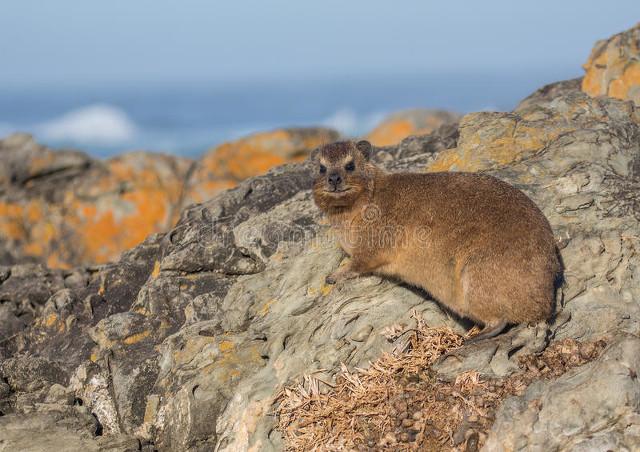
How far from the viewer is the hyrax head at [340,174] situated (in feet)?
26.5

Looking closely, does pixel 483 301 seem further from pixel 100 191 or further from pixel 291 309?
pixel 100 191

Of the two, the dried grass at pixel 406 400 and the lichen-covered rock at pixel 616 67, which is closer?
the dried grass at pixel 406 400

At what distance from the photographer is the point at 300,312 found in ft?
25.5

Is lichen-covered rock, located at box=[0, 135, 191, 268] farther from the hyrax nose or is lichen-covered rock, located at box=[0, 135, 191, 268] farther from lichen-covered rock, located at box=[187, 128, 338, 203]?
the hyrax nose

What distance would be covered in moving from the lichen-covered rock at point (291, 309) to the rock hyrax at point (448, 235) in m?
0.30

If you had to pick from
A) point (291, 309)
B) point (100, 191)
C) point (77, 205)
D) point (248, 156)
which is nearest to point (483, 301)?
point (291, 309)

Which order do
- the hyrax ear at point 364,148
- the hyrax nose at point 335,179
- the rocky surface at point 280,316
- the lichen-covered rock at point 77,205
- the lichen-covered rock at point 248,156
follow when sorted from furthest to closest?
the lichen-covered rock at point 248,156
the lichen-covered rock at point 77,205
the hyrax ear at point 364,148
the hyrax nose at point 335,179
the rocky surface at point 280,316

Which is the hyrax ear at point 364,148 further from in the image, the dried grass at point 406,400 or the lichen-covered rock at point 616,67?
the lichen-covered rock at point 616,67

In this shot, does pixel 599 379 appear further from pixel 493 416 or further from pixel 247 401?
pixel 247 401

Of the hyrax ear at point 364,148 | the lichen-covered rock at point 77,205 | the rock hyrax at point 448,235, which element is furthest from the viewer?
the lichen-covered rock at point 77,205

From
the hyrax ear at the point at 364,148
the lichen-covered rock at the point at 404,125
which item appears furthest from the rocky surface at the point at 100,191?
the hyrax ear at the point at 364,148

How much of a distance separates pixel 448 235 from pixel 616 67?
7.55m

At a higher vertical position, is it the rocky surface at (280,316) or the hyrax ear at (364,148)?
the hyrax ear at (364,148)

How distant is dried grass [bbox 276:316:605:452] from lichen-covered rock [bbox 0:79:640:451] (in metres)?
0.17
